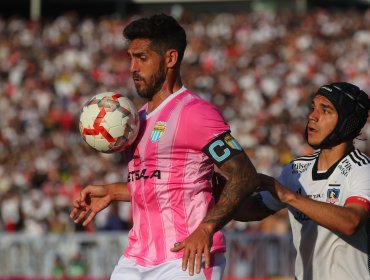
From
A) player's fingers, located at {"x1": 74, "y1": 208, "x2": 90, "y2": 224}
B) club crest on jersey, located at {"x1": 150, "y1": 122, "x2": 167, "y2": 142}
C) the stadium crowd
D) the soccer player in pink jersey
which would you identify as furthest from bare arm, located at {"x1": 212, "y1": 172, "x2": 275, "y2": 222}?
the stadium crowd

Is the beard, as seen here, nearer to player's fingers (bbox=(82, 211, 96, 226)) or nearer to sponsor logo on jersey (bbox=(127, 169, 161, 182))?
sponsor logo on jersey (bbox=(127, 169, 161, 182))

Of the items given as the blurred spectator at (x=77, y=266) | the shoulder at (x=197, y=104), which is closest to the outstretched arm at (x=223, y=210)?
the shoulder at (x=197, y=104)

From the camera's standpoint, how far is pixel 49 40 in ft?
87.1

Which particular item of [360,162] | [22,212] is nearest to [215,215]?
[360,162]

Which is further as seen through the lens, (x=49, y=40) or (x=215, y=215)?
(x=49, y=40)

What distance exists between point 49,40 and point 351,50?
864 centimetres

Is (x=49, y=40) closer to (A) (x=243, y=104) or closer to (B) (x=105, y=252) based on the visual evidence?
(A) (x=243, y=104)

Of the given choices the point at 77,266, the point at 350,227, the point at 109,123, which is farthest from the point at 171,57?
the point at 77,266

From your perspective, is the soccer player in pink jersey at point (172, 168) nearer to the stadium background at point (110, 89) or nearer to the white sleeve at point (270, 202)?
the white sleeve at point (270, 202)

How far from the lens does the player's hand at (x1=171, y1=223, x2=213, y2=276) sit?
201 inches

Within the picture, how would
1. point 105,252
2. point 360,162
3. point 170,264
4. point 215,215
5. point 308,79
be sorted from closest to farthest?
point 215,215, point 170,264, point 360,162, point 105,252, point 308,79

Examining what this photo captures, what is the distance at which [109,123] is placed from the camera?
6.04m

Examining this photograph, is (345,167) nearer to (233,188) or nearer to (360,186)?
(360,186)

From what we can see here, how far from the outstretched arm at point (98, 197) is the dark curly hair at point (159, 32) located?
3.89 ft
